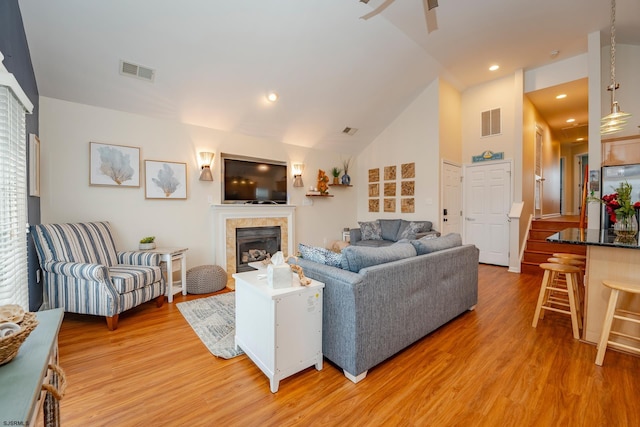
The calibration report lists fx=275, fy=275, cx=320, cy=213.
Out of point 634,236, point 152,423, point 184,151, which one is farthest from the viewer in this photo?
point 184,151

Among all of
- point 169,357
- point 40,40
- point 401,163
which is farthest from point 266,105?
point 169,357

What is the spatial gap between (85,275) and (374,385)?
2.71 meters

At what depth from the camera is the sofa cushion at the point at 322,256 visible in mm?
2112

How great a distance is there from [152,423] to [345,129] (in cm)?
503

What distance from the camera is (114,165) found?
346 centimetres

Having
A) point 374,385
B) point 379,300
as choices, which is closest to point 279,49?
point 379,300

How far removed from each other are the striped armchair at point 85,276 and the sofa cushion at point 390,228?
3880 millimetres

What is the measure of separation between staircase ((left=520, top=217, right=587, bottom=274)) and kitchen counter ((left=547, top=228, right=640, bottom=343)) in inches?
102

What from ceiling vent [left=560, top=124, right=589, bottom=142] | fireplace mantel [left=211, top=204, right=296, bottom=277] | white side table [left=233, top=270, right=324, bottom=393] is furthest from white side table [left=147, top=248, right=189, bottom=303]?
ceiling vent [left=560, top=124, right=589, bottom=142]

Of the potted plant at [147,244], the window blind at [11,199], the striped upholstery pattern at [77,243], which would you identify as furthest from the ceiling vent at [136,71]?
the potted plant at [147,244]

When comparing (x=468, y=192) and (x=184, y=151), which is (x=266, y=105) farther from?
(x=468, y=192)

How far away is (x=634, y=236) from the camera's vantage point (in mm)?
2426

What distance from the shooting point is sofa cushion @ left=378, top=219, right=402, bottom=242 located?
17.5ft

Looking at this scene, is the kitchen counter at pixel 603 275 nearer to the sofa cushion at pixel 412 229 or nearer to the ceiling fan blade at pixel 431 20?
the sofa cushion at pixel 412 229
